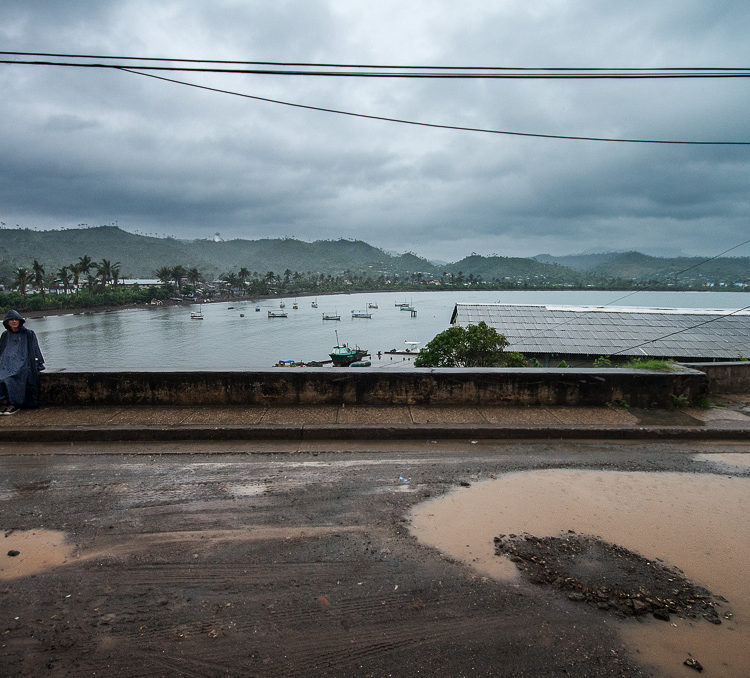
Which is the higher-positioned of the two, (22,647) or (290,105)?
(290,105)

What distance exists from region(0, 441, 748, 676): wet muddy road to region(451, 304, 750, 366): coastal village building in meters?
15.7

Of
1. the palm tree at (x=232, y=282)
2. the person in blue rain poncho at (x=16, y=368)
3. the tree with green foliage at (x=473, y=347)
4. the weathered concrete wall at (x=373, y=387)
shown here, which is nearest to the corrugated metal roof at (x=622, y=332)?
the tree with green foliage at (x=473, y=347)

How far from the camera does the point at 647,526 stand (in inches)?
158

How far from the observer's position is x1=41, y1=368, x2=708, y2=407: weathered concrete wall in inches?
275

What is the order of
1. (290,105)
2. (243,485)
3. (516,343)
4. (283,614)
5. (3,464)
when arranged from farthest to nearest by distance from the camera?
(516,343) < (290,105) < (3,464) < (243,485) < (283,614)

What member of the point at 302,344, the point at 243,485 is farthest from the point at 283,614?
the point at 302,344

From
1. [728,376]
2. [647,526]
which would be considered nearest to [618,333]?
[728,376]

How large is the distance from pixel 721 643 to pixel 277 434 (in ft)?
15.3

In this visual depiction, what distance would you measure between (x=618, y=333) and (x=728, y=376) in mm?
14289

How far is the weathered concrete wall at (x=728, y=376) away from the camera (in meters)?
8.38

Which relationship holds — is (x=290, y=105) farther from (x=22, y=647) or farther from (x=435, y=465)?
(x=22, y=647)

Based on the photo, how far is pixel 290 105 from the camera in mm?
8438

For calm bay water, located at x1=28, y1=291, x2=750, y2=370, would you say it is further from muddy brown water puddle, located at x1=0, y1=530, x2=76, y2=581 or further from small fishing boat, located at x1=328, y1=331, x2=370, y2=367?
muddy brown water puddle, located at x1=0, y1=530, x2=76, y2=581

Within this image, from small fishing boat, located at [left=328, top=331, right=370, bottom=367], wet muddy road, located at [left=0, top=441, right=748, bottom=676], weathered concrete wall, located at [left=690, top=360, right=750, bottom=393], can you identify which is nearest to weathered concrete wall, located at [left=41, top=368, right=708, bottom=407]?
weathered concrete wall, located at [left=690, top=360, right=750, bottom=393]
